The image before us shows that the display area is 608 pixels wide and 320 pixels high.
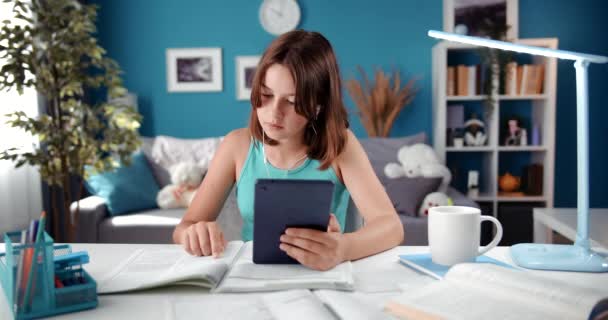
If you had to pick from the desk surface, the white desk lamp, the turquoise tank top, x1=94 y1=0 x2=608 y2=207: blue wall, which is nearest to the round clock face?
x1=94 y1=0 x2=608 y2=207: blue wall

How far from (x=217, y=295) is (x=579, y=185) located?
0.73m

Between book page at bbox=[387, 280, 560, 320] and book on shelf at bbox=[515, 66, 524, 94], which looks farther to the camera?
book on shelf at bbox=[515, 66, 524, 94]

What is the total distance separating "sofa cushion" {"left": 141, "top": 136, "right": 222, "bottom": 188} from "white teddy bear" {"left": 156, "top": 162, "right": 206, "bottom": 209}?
0.68 ft

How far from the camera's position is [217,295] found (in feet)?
2.71

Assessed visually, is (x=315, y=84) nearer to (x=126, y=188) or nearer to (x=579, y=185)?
(x=579, y=185)

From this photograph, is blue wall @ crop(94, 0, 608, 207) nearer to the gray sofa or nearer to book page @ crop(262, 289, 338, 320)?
the gray sofa

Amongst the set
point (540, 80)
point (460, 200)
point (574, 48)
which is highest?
point (574, 48)

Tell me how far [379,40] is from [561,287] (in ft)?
11.6

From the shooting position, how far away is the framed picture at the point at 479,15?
3896mm

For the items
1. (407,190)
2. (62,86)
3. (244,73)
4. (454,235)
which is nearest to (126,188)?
(62,86)

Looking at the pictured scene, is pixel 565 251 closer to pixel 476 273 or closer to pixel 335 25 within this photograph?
pixel 476 273

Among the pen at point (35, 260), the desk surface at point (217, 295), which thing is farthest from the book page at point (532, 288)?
the pen at point (35, 260)

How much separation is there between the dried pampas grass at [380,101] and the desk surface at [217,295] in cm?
277

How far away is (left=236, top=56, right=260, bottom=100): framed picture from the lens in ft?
13.4
